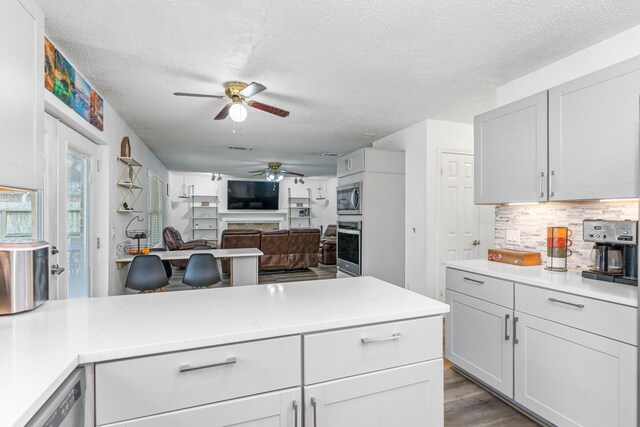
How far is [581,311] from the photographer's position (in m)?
1.73

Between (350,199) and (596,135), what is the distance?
9.58 feet

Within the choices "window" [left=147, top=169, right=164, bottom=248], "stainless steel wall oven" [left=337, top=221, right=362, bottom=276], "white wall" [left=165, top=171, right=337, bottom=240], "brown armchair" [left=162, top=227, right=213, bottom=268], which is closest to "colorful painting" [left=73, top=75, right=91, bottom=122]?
"window" [left=147, top=169, right=164, bottom=248]

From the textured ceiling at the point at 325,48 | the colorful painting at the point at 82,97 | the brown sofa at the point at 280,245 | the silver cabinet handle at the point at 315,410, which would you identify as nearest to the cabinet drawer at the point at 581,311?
the silver cabinet handle at the point at 315,410

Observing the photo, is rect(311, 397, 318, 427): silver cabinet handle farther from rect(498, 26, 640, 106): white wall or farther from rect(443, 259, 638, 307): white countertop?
rect(498, 26, 640, 106): white wall

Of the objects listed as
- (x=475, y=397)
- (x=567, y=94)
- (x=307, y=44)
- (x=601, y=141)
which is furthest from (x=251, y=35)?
(x=475, y=397)

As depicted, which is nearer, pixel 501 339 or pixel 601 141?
pixel 601 141

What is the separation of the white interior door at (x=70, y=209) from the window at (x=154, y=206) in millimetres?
2757

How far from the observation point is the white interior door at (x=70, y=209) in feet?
7.40

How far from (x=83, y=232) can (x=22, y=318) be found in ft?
6.41

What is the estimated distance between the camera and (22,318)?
1.24 metres

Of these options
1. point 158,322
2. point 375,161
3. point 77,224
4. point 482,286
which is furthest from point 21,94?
Result: point 375,161

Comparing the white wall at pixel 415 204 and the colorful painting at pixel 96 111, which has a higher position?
the colorful painting at pixel 96 111

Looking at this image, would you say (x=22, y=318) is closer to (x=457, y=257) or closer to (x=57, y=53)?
(x=57, y=53)

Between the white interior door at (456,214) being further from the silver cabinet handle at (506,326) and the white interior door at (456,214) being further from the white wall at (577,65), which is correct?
the silver cabinet handle at (506,326)
